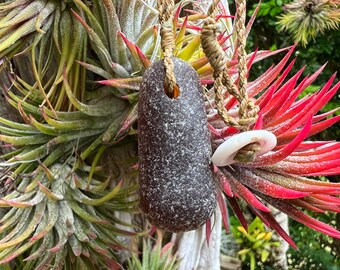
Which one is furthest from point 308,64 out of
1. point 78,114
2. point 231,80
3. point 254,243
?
point 231,80

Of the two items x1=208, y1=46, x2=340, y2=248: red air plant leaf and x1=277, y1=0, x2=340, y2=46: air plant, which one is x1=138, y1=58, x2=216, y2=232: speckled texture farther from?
x1=277, y1=0, x2=340, y2=46: air plant

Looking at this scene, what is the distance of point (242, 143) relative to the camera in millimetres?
445

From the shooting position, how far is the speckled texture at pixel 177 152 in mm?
473

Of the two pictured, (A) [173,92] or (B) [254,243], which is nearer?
(A) [173,92]

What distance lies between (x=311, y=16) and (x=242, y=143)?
0.74 m

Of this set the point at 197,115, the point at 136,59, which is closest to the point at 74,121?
the point at 136,59

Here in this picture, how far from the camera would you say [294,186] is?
499mm

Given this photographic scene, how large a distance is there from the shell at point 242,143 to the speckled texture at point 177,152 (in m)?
0.02

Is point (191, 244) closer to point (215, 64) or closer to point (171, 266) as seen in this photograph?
point (171, 266)

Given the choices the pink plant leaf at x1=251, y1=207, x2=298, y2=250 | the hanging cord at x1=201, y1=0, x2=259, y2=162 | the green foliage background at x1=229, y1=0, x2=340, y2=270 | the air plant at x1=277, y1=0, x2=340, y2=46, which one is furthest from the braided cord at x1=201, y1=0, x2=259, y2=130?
the green foliage background at x1=229, y1=0, x2=340, y2=270

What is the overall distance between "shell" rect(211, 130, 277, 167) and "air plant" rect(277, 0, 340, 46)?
64 centimetres

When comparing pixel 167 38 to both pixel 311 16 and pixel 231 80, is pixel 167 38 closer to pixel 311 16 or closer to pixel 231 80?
pixel 231 80

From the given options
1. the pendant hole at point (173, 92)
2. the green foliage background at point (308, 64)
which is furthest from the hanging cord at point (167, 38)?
the green foliage background at point (308, 64)

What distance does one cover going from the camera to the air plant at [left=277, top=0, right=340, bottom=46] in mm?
1030
